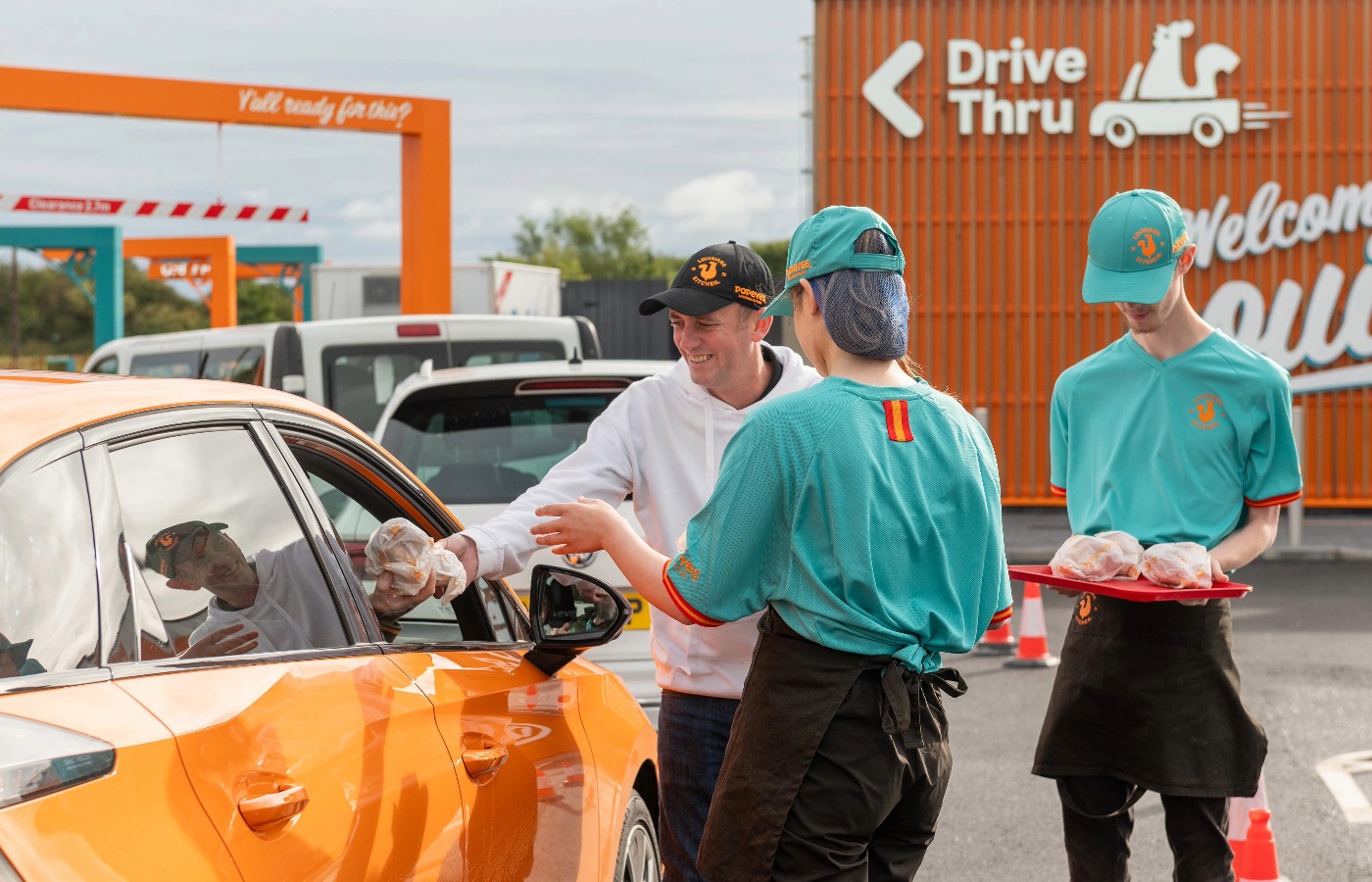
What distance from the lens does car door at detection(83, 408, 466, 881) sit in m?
2.04

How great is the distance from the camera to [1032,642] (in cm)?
945

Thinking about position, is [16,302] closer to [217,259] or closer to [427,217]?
[427,217]

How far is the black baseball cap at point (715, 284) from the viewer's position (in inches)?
139

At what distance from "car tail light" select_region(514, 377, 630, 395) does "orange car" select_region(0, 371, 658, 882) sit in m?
2.77

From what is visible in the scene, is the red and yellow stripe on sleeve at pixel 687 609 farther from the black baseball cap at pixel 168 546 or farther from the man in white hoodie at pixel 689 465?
the man in white hoodie at pixel 689 465

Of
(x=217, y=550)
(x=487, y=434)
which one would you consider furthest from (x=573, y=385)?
(x=217, y=550)

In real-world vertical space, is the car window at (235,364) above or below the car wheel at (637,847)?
above

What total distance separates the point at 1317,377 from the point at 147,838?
19.0 m

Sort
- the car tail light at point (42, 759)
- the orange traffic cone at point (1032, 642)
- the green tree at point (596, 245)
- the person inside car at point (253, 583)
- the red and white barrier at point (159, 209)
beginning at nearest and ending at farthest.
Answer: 1. the car tail light at point (42, 759)
2. the person inside car at point (253, 583)
3. the orange traffic cone at point (1032, 642)
4. the red and white barrier at point (159, 209)
5. the green tree at point (596, 245)

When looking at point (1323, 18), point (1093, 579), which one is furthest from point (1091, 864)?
point (1323, 18)

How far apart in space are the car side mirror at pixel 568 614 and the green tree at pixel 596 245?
118406 mm

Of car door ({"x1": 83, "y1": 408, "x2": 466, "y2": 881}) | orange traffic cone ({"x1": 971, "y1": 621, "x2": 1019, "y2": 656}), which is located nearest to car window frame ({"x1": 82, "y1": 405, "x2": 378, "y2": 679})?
car door ({"x1": 83, "y1": 408, "x2": 466, "y2": 881})

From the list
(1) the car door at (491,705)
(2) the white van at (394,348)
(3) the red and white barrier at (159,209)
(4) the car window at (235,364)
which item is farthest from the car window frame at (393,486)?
(3) the red and white barrier at (159,209)

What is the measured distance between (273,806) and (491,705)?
95 centimetres
